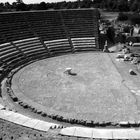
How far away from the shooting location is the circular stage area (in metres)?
14.2

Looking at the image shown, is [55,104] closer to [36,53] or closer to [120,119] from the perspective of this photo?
[120,119]

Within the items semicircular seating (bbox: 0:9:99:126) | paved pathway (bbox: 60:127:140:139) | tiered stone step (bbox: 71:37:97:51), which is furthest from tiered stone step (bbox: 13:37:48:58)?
paved pathway (bbox: 60:127:140:139)

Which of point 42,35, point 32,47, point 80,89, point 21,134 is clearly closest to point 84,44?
point 42,35

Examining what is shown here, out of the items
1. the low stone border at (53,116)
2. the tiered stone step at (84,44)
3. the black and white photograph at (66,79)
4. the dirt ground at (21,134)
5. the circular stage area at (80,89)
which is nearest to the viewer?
the dirt ground at (21,134)

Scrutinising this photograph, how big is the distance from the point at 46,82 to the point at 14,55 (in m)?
8.56

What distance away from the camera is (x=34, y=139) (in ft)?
29.6

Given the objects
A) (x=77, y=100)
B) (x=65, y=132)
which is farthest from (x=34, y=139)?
(x=77, y=100)

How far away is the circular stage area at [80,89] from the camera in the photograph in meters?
14.2

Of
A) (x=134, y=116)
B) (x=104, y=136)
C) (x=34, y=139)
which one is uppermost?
(x=34, y=139)

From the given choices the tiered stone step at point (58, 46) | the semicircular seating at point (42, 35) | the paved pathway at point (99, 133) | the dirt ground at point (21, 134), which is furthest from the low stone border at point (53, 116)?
the tiered stone step at point (58, 46)

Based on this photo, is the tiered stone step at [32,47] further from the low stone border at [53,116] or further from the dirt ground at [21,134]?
the dirt ground at [21,134]

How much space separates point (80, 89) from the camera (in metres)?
17.9

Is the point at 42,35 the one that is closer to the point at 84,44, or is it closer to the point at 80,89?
the point at 84,44

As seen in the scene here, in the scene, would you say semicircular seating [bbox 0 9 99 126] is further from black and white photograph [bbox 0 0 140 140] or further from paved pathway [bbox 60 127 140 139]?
paved pathway [bbox 60 127 140 139]
